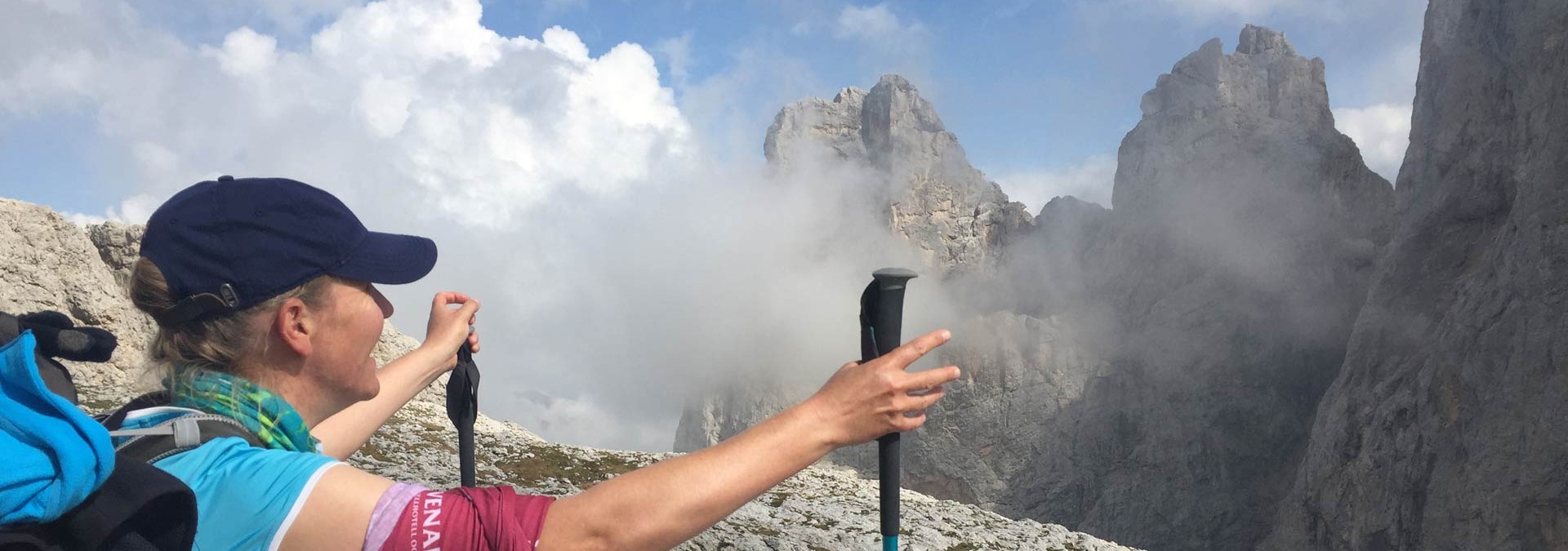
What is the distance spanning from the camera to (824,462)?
113250 mm

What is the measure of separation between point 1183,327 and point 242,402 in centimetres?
10535

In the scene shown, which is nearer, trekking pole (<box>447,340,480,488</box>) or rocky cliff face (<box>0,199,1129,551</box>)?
trekking pole (<box>447,340,480,488</box>)

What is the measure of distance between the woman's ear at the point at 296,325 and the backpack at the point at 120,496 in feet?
1.63

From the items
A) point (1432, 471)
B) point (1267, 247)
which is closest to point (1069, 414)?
point (1267, 247)

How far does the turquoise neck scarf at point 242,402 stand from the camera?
9.95ft

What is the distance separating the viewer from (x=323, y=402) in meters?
3.42

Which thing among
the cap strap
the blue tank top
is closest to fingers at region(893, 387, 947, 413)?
the blue tank top

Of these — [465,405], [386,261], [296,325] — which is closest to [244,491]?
[296,325]

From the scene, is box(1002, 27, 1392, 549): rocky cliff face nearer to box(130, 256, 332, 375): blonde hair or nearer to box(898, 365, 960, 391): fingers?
box(898, 365, 960, 391): fingers

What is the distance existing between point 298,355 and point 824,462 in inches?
4427

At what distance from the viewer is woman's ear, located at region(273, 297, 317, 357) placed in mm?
3174

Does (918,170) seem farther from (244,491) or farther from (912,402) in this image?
(244,491)

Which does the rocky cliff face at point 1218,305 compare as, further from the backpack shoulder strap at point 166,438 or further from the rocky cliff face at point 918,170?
the backpack shoulder strap at point 166,438

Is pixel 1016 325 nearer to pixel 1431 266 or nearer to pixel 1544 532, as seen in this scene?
pixel 1431 266
